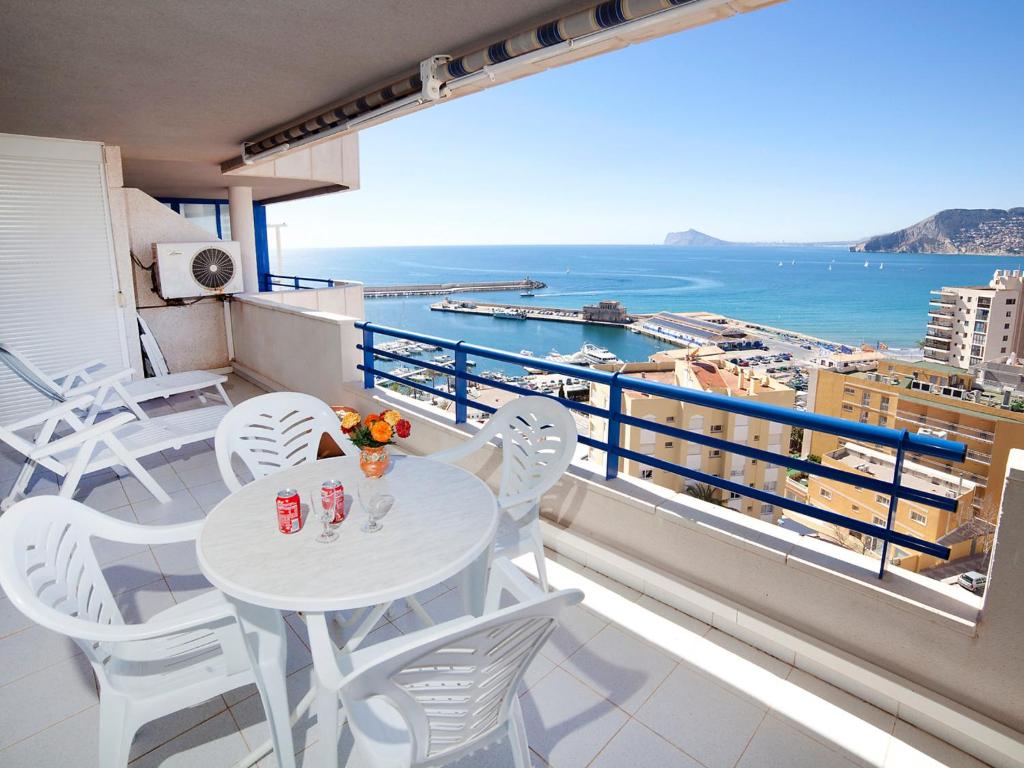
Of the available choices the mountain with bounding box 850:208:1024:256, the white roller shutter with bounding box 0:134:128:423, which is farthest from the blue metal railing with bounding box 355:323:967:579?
the mountain with bounding box 850:208:1024:256

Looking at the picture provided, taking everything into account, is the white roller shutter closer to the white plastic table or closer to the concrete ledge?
the white plastic table

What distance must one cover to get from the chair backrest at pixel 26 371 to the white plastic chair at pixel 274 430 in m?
2.15

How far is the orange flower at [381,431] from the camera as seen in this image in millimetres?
1949

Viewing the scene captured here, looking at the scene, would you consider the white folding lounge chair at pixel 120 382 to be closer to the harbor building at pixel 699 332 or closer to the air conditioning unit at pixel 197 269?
the air conditioning unit at pixel 197 269

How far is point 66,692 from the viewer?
1944 millimetres

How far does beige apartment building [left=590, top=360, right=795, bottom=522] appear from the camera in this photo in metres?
2.93

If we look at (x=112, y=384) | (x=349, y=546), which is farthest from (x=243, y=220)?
(x=349, y=546)

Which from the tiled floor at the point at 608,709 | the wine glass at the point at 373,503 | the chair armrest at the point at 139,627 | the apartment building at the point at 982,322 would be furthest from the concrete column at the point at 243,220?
the apartment building at the point at 982,322

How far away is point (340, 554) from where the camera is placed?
5.24ft

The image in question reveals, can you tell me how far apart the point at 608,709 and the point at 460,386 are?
2.11m

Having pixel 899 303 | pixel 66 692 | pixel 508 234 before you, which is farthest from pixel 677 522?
pixel 508 234

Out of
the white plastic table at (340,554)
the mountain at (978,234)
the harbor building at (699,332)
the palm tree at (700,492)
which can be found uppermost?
the mountain at (978,234)

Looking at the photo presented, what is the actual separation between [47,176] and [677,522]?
626 cm

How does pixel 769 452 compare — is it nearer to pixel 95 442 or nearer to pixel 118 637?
pixel 118 637
